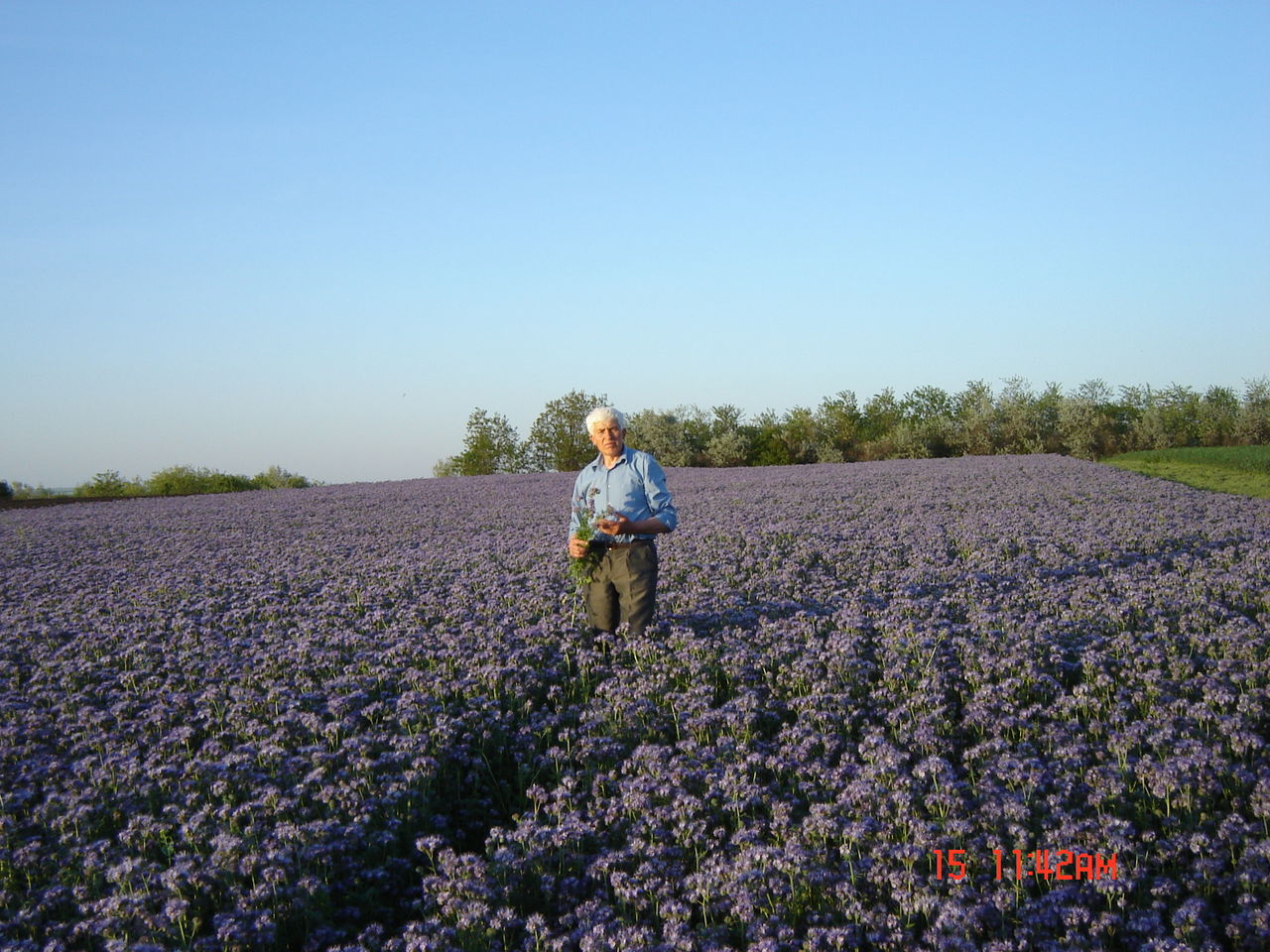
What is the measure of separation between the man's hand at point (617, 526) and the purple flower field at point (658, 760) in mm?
1124

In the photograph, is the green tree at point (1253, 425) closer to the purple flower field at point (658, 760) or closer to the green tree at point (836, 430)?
the green tree at point (836, 430)

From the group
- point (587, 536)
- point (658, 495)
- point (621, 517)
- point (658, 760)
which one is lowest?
Answer: point (658, 760)

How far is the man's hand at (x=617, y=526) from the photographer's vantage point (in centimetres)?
631

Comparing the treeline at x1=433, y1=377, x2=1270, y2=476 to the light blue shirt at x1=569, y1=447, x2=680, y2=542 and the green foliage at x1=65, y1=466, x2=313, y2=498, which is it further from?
the light blue shirt at x1=569, y1=447, x2=680, y2=542

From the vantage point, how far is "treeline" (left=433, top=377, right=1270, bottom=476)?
145 feet

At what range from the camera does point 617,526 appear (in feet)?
20.7

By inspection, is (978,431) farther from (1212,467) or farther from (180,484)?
(180,484)

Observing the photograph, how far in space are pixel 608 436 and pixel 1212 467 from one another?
106ft

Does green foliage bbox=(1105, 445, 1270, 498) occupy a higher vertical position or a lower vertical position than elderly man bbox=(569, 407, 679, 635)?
lower

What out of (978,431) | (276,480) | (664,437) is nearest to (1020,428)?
→ (978,431)

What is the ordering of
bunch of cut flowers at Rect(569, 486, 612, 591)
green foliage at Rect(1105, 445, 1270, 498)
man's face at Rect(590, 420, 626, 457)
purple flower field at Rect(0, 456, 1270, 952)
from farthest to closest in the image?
1. green foliage at Rect(1105, 445, 1270, 498)
2. bunch of cut flowers at Rect(569, 486, 612, 591)
3. man's face at Rect(590, 420, 626, 457)
4. purple flower field at Rect(0, 456, 1270, 952)

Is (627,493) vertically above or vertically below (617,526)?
above
